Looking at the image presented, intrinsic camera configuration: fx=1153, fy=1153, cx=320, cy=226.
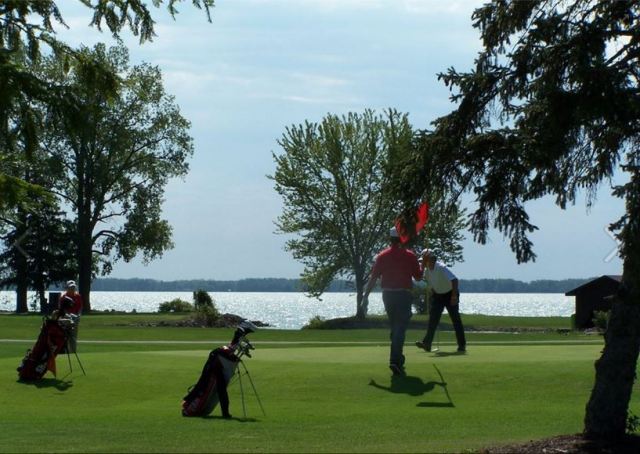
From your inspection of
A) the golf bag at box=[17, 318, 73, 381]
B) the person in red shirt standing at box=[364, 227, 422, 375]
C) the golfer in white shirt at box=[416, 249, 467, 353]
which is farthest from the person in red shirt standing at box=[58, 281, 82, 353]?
the person in red shirt standing at box=[364, 227, 422, 375]

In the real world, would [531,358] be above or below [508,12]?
below

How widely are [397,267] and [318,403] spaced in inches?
103

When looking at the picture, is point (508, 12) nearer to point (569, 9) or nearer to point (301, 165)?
point (569, 9)

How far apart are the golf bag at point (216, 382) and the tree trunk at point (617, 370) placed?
206 inches

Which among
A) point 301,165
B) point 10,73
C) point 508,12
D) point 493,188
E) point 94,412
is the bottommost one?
point 94,412

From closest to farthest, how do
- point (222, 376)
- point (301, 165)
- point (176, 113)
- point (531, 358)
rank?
point (222, 376), point (531, 358), point (301, 165), point (176, 113)

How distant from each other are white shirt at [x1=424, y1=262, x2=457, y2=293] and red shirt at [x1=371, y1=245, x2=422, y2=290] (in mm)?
3052

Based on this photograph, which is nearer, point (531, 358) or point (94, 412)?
point (94, 412)

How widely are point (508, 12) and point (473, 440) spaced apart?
15.1 ft

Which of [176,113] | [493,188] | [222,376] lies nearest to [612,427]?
[493,188]

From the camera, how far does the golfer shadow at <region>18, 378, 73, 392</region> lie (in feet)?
62.5

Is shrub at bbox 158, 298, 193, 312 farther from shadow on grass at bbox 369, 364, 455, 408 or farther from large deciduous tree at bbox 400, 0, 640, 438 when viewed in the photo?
large deciduous tree at bbox 400, 0, 640, 438

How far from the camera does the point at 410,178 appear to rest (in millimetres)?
11688

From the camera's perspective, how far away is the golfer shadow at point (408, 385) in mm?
16656
